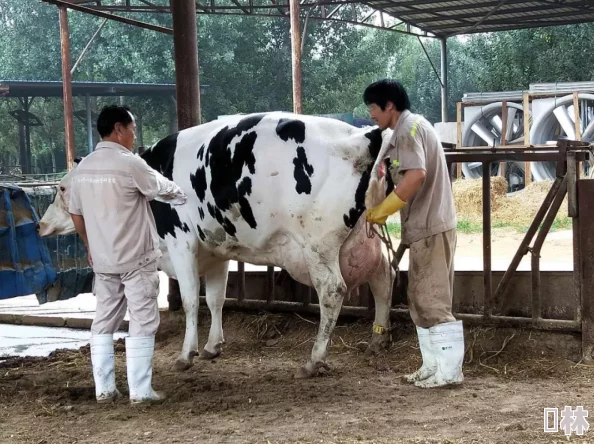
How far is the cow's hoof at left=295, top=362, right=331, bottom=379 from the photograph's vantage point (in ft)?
18.7

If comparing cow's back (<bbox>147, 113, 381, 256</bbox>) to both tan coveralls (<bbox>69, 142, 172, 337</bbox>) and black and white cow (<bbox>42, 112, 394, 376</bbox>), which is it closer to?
black and white cow (<bbox>42, 112, 394, 376</bbox>)

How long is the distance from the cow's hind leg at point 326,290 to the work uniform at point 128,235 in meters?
1.16

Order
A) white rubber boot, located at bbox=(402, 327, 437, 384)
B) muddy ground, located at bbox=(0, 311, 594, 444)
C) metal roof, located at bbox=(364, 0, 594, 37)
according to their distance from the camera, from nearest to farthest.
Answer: muddy ground, located at bbox=(0, 311, 594, 444) < white rubber boot, located at bbox=(402, 327, 437, 384) < metal roof, located at bbox=(364, 0, 594, 37)

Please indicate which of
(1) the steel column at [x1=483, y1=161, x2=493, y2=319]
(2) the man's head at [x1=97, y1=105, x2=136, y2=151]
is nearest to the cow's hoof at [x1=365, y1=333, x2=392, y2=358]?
(1) the steel column at [x1=483, y1=161, x2=493, y2=319]

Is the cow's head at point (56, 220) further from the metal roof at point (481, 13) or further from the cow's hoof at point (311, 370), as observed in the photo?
the metal roof at point (481, 13)

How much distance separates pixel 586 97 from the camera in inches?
809

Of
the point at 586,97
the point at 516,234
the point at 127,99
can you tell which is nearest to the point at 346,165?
the point at 516,234

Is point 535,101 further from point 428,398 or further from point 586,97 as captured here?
point 428,398

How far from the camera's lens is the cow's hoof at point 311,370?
5.71 metres

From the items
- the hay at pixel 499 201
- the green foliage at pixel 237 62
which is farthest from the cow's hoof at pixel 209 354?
the green foliage at pixel 237 62

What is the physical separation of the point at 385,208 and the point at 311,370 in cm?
147

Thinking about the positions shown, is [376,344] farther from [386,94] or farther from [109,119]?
[109,119]

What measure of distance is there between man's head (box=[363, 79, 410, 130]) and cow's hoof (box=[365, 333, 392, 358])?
1849mm

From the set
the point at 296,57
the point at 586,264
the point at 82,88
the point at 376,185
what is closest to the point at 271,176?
the point at 376,185
